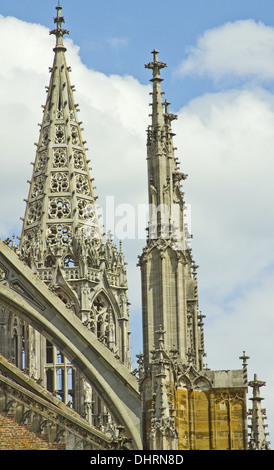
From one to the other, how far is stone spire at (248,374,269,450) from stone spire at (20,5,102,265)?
3785 cm

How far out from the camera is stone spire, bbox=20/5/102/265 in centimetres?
8131

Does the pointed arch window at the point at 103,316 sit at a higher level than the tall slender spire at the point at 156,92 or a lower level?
higher

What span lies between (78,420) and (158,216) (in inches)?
→ 186

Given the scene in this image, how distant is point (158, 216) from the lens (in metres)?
43.3

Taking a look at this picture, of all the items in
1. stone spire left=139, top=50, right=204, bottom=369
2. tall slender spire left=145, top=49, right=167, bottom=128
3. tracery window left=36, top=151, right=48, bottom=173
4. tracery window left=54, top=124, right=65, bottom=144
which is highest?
tracery window left=54, top=124, right=65, bottom=144

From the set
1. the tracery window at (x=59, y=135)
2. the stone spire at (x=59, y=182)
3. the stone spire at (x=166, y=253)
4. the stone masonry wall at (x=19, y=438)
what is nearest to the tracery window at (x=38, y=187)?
the stone spire at (x=59, y=182)

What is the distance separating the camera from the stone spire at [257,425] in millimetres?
41469

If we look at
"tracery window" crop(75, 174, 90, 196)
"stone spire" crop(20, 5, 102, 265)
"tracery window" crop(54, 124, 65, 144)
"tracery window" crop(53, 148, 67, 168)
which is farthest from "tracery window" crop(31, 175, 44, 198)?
"tracery window" crop(54, 124, 65, 144)

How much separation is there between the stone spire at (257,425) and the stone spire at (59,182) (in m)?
37.8

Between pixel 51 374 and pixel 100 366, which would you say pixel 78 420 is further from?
pixel 51 374

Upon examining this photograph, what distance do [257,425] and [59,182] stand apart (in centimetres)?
4256

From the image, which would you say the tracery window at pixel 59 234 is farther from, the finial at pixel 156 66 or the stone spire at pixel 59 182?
the finial at pixel 156 66

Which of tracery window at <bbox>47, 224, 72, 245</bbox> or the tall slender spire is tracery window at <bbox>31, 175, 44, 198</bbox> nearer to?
tracery window at <bbox>47, 224, 72, 245</bbox>
